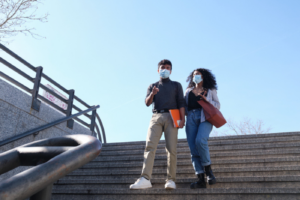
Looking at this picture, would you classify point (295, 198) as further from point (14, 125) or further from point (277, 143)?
point (14, 125)

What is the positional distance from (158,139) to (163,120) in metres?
0.27

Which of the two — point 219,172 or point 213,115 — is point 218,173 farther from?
point 213,115

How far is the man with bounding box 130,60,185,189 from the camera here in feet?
11.8

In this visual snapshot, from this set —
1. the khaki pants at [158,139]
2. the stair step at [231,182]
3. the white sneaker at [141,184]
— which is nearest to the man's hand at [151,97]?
the khaki pants at [158,139]

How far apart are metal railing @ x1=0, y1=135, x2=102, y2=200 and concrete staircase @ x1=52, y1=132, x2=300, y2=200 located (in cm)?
259

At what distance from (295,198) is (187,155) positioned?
2.28 metres

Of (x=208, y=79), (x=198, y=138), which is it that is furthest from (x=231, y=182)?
(x=208, y=79)

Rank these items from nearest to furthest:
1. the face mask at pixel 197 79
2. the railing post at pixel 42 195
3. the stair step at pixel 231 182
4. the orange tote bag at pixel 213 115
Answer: the railing post at pixel 42 195, the stair step at pixel 231 182, the orange tote bag at pixel 213 115, the face mask at pixel 197 79

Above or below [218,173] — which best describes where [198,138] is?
above

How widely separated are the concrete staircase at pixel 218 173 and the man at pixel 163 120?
0.78ft

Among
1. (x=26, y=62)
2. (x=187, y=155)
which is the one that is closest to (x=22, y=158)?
(x=187, y=155)

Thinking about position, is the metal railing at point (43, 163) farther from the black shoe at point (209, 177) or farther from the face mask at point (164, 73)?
the face mask at point (164, 73)

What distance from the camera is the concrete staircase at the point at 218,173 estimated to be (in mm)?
3222

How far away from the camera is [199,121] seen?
3838 millimetres
